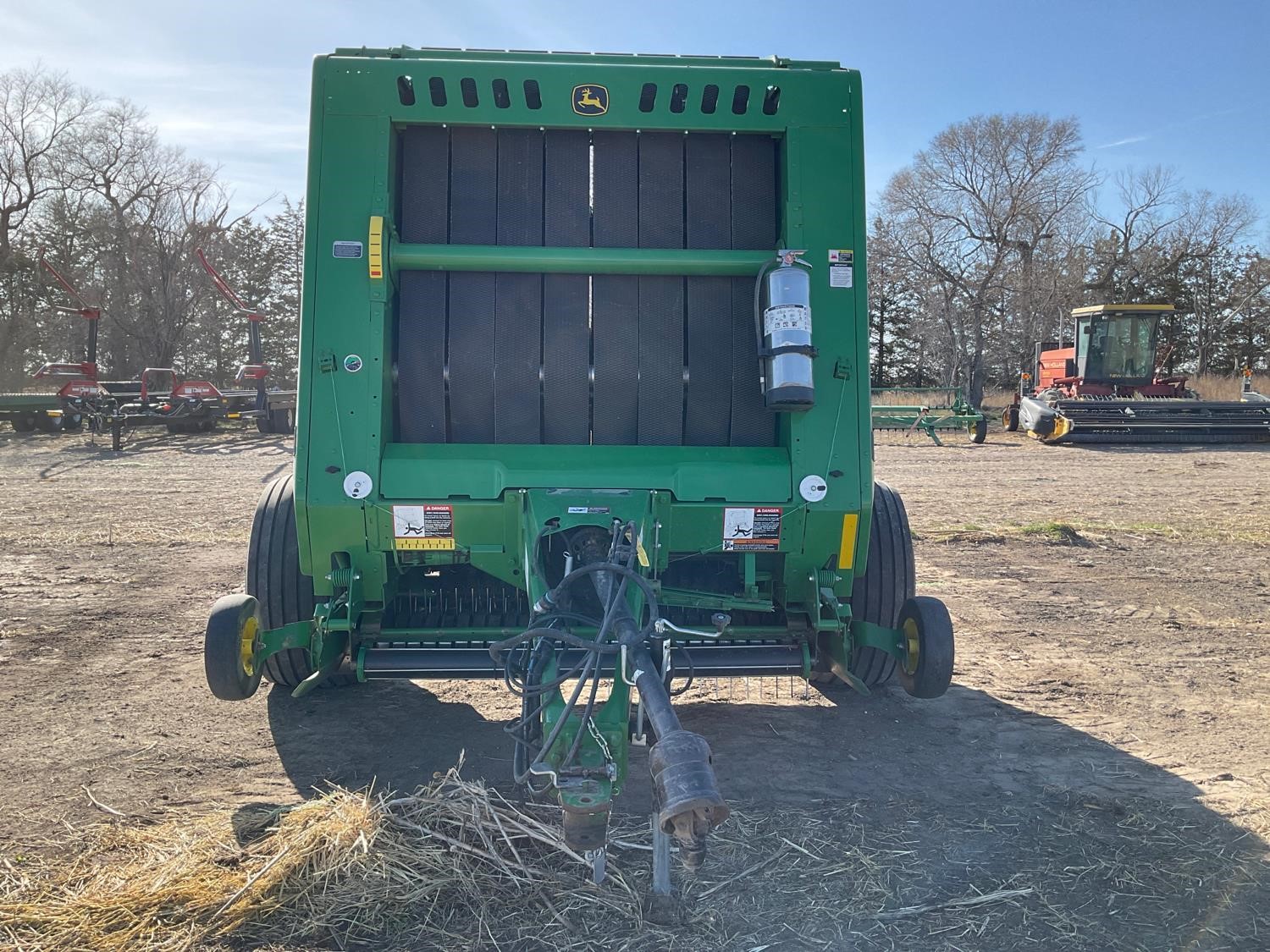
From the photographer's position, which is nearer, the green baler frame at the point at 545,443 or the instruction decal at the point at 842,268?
the green baler frame at the point at 545,443

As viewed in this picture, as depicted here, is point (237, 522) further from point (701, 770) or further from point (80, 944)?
point (701, 770)

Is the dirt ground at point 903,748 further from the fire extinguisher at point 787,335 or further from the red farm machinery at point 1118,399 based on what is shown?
the red farm machinery at point 1118,399

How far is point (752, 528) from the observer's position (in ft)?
13.9

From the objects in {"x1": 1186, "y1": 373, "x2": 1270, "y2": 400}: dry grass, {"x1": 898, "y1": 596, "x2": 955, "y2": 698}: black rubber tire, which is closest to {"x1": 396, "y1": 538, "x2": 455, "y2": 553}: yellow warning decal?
{"x1": 898, "y1": 596, "x2": 955, "y2": 698}: black rubber tire

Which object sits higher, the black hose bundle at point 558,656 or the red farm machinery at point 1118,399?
the red farm machinery at point 1118,399

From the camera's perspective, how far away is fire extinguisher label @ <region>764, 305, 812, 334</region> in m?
4.05

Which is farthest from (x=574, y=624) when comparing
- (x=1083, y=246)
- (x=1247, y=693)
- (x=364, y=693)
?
(x=1083, y=246)

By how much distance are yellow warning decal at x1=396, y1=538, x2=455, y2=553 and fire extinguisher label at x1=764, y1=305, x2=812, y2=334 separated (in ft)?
5.15

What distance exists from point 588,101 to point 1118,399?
20.8m

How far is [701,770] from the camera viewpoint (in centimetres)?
237

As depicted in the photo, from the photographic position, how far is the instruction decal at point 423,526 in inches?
162

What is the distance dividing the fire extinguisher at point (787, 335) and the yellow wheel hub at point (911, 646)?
3.38ft

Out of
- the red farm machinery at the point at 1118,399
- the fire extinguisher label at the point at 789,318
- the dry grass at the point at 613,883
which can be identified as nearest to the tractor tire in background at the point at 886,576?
the fire extinguisher label at the point at 789,318

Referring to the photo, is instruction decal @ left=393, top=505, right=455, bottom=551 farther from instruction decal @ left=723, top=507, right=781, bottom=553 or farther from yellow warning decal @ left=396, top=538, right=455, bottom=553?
instruction decal @ left=723, top=507, right=781, bottom=553
